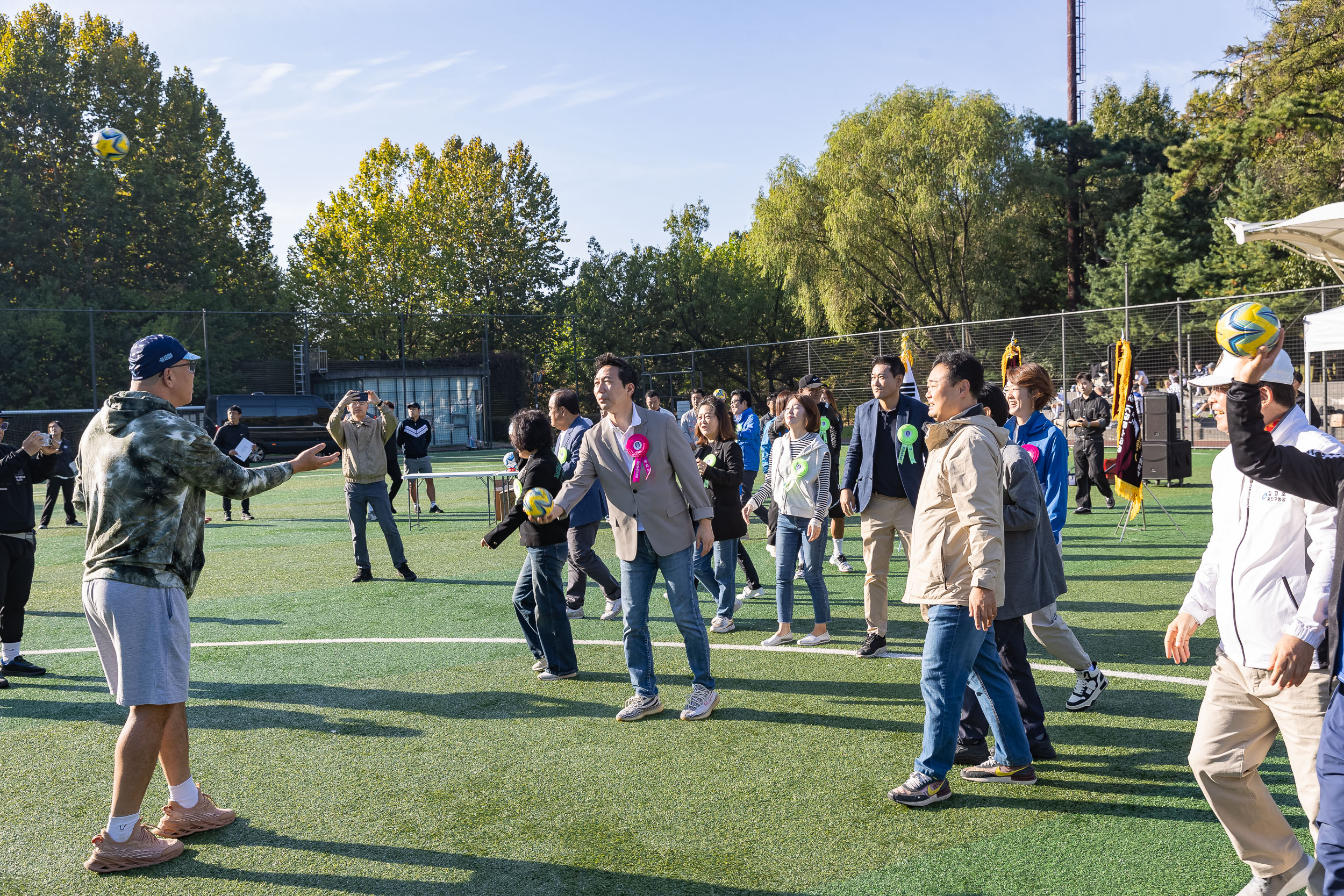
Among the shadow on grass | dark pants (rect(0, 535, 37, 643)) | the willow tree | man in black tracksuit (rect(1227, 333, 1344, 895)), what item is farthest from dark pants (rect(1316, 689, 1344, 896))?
the willow tree

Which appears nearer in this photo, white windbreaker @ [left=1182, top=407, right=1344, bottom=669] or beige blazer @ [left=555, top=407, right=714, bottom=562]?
white windbreaker @ [left=1182, top=407, right=1344, bottom=669]

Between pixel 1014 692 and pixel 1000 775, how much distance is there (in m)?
0.41

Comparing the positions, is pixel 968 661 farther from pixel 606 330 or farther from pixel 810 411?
pixel 606 330

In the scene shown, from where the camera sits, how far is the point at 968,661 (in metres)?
3.98

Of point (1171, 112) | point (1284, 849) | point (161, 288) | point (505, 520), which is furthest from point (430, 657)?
point (1171, 112)

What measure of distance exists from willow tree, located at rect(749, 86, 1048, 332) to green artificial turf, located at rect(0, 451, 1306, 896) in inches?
1168

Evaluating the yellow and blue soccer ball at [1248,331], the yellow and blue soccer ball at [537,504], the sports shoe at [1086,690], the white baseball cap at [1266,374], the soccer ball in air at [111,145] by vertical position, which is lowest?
the sports shoe at [1086,690]

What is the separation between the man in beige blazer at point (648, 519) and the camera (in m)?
5.39

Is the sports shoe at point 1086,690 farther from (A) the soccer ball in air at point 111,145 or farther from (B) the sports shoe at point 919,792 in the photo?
(A) the soccer ball in air at point 111,145

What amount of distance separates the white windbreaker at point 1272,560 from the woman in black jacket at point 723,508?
4.36m

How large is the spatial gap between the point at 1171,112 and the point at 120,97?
5537 cm

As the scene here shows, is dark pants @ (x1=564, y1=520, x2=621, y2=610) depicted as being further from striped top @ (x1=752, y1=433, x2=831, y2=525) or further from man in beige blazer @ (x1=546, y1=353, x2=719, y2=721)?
man in beige blazer @ (x1=546, y1=353, x2=719, y2=721)

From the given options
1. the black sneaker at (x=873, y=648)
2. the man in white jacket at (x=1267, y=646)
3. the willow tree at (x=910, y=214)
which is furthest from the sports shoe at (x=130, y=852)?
the willow tree at (x=910, y=214)

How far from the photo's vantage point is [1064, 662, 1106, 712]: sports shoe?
530cm
